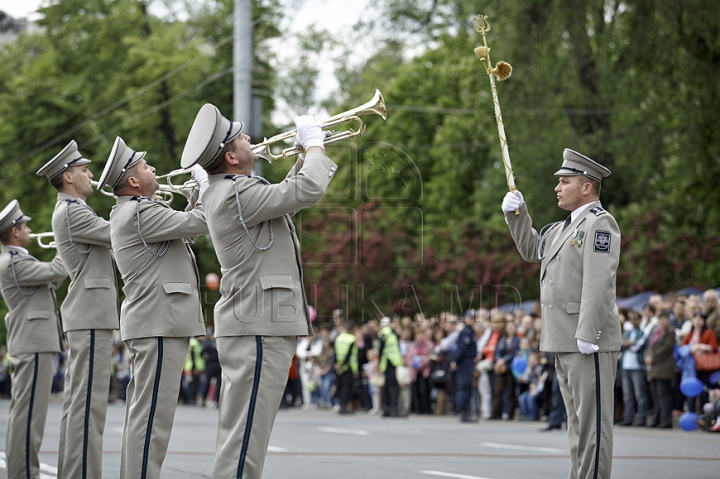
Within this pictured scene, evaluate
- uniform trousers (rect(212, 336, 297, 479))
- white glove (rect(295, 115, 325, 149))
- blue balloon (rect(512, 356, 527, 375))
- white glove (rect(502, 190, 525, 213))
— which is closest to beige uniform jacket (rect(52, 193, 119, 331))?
uniform trousers (rect(212, 336, 297, 479))

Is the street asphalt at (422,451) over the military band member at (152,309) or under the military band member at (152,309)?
under

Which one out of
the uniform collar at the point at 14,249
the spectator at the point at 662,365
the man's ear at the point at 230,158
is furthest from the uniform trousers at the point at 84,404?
the spectator at the point at 662,365

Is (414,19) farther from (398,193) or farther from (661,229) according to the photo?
(661,229)

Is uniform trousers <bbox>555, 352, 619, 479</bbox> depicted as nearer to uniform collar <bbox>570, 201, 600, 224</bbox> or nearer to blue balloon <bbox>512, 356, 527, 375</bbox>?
uniform collar <bbox>570, 201, 600, 224</bbox>

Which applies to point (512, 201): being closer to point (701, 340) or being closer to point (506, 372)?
point (701, 340)

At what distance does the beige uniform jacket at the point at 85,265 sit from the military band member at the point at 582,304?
290cm

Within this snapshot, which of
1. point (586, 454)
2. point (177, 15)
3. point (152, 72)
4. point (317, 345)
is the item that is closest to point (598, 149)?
point (317, 345)

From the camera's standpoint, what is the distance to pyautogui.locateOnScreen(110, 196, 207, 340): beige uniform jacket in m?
7.56

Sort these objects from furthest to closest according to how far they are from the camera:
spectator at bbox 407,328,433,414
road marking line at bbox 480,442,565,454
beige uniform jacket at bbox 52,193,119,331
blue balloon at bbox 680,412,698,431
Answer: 1. spectator at bbox 407,328,433,414
2. blue balloon at bbox 680,412,698,431
3. road marking line at bbox 480,442,565,454
4. beige uniform jacket at bbox 52,193,119,331

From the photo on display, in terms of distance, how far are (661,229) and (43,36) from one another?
21325 millimetres

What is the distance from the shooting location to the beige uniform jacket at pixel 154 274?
7559 millimetres

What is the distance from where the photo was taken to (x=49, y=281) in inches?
375

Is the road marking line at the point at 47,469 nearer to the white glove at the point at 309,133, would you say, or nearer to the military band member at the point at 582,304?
the military band member at the point at 582,304

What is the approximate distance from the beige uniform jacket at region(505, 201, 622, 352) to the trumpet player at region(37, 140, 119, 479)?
2.93 metres
